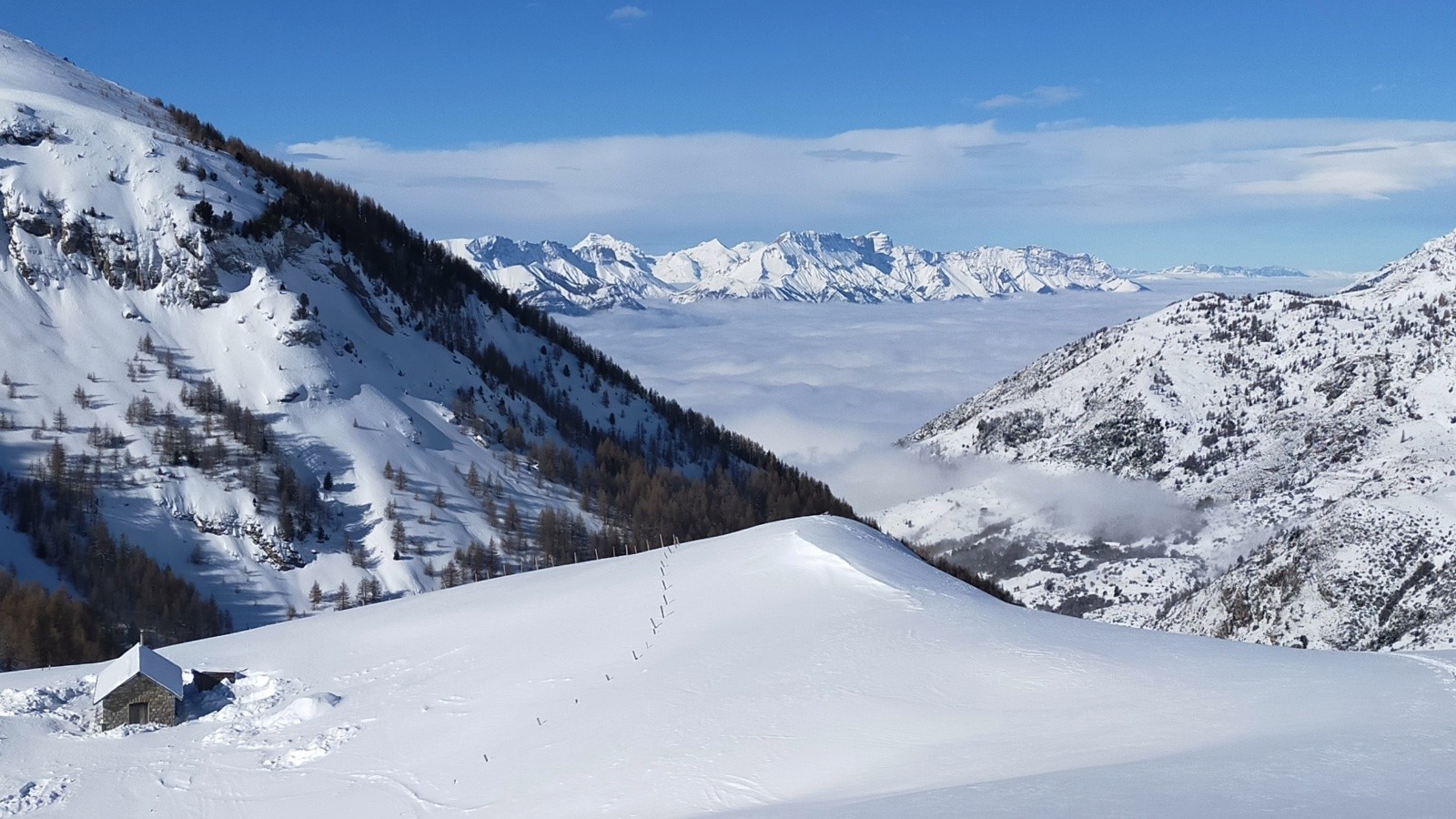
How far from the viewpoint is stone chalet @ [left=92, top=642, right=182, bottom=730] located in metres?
47.0

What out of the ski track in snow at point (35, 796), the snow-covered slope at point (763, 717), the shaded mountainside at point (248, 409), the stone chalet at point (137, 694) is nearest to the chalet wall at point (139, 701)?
the stone chalet at point (137, 694)

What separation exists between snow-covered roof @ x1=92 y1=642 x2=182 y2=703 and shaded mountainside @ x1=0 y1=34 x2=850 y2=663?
6002cm

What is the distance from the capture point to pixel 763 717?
132ft

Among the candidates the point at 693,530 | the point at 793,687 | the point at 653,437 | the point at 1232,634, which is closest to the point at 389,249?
the point at 653,437

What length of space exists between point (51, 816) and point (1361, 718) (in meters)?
46.6

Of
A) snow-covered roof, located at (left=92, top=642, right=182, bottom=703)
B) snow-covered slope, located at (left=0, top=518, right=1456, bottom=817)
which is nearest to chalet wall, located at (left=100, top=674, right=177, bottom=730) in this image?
snow-covered roof, located at (left=92, top=642, right=182, bottom=703)

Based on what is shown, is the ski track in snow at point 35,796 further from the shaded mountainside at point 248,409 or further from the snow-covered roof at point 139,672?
the shaded mountainside at point 248,409

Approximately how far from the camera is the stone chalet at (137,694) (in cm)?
4700

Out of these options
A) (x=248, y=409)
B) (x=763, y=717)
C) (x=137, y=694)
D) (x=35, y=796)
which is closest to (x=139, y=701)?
(x=137, y=694)

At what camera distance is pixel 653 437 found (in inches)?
7790

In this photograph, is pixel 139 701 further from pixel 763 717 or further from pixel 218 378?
pixel 218 378

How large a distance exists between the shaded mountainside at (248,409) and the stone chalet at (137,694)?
60767 mm

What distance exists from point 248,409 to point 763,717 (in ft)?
398

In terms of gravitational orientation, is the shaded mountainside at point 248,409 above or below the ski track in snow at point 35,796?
above
